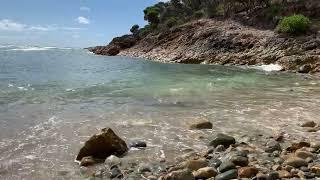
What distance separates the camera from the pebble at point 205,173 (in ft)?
33.2

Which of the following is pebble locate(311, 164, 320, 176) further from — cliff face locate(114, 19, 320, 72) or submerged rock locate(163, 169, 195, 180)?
cliff face locate(114, 19, 320, 72)

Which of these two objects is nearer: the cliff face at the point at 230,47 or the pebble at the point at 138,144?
the pebble at the point at 138,144

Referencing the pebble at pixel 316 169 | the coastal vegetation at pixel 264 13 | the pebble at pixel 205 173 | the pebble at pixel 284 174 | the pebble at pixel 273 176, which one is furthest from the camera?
the coastal vegetation at pixel 264 13

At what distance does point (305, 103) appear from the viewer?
21016mm

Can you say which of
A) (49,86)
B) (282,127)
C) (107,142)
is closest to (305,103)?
(282,127)

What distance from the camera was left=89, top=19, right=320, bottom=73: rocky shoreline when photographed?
45.0 metres

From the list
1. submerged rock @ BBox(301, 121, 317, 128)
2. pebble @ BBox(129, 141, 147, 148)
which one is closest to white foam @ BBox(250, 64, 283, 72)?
submerged rock @ BBox(301, 121, 317, 128)

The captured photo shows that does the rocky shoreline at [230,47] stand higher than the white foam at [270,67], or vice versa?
the rocky shoreline at [230,47]

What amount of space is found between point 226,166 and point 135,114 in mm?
8796

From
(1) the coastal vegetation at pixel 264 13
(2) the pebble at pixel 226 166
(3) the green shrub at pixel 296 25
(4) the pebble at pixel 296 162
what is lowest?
(2) the pebble at pixel 226 166

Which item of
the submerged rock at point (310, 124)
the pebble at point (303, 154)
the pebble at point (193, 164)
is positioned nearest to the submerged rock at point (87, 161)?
the pebble at point (193, 164)

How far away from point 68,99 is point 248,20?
4642cm

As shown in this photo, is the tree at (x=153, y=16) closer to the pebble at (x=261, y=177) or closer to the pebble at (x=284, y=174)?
the pebble at (x=284, y=174)

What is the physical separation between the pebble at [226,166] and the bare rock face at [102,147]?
11.2ft
